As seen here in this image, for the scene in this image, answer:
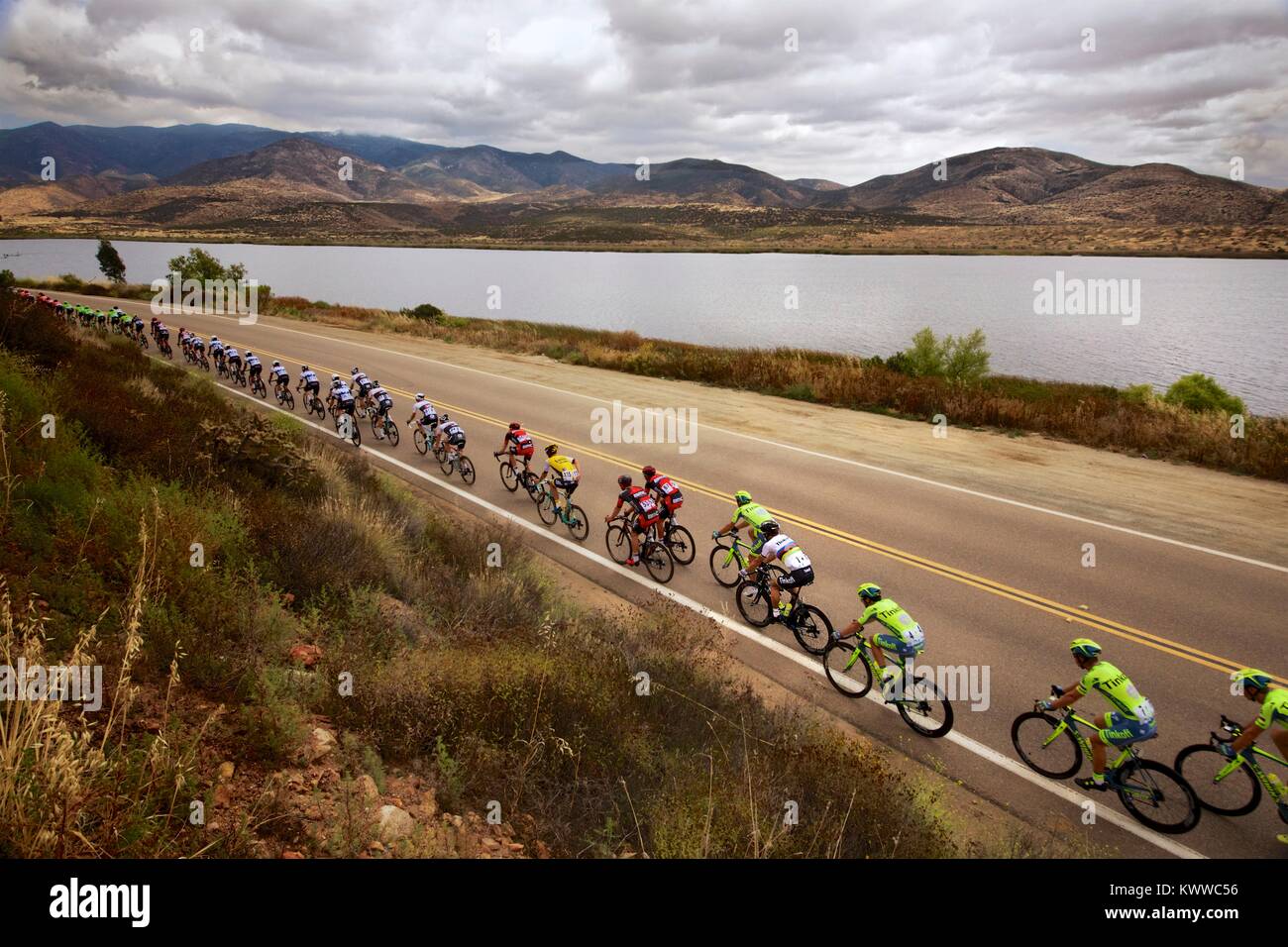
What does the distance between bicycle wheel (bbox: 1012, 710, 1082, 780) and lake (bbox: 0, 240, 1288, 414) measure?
32.9 meters

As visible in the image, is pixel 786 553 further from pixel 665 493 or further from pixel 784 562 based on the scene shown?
pixel 665 493

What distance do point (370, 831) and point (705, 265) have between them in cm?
12467

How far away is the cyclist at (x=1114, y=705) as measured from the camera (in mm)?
5922

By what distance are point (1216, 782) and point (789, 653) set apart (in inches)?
167

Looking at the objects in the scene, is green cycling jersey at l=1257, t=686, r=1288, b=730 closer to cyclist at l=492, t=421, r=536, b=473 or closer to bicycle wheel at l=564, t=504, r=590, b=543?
bicycle wheel at l=564, t=504, r=590, b=543

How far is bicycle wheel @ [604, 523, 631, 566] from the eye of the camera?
11492 millimetres

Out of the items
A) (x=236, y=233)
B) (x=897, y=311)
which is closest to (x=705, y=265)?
(x=897, y=311)

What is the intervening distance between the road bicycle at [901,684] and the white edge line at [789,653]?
161 millimetres

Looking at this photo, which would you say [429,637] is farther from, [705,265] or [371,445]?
[705,265]

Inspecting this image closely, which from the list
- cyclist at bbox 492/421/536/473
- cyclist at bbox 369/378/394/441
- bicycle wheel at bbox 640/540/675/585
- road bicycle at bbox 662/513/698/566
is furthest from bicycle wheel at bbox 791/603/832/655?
cyclist at bbox 369/378/394/441

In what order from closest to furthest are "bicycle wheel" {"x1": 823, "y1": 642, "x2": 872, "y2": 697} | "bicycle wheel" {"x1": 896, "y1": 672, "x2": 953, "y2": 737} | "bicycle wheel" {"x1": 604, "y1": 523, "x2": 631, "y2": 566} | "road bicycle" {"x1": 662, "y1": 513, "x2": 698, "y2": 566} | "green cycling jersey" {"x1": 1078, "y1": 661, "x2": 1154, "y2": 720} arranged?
"green cycling jersey" {"x1": 1078, "y1": 661, "x2": 1154, "y2": 720}, "bicycle wheel" {"x1": 896, "y1": 672, "x2": 953, "y2": 737}, "bicycle wheel" {"x1": 823, "y1": 642, "x2": 872, "y2": 697}, "road bicycle" {"x1": 662, "y1": 513, "x2": 698, "y2": 566}, "bicycle wheel" {"x1": 604, "y1": 523, "x2": 631, "y2": 566}

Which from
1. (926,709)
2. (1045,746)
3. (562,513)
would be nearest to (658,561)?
(562,513)

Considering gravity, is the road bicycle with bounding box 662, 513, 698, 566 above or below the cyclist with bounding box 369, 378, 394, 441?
below


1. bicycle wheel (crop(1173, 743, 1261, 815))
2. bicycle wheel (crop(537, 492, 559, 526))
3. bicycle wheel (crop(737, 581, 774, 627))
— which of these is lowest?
bicycle wheel (crop(1173, 743, 1261, 815))
